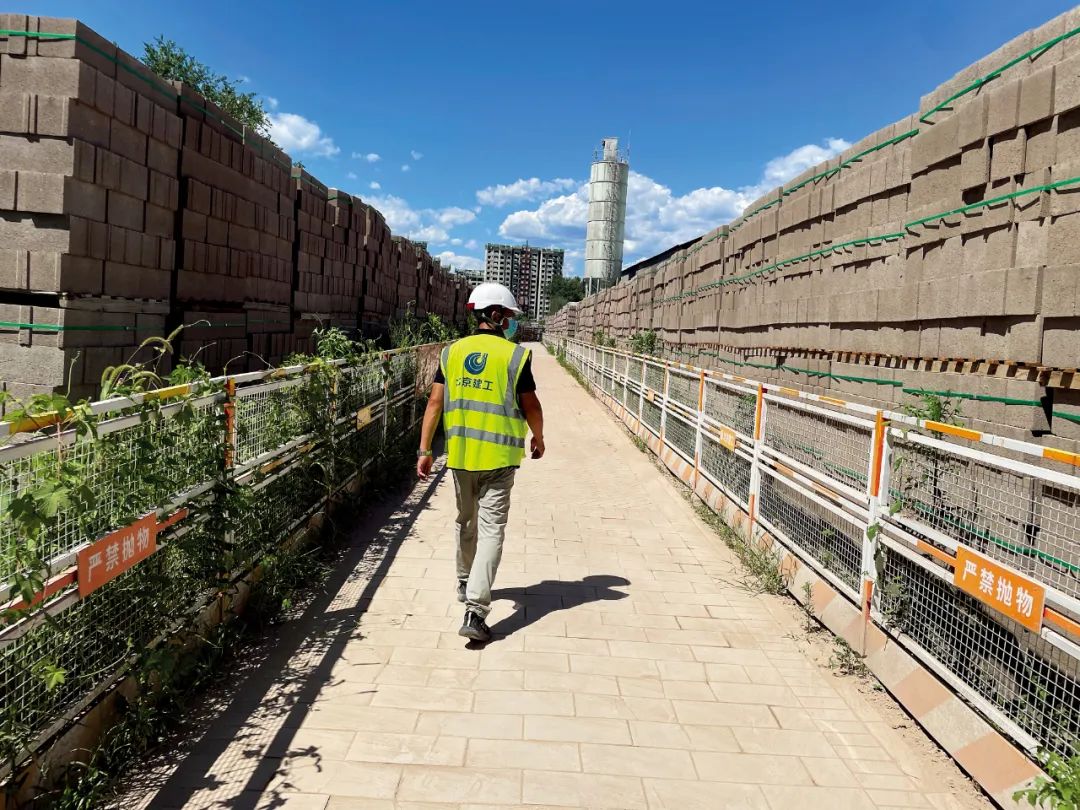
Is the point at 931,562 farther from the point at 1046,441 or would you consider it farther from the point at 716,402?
the point at 716,402

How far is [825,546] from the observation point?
17.0ft

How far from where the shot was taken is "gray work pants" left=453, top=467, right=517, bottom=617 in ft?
14.4

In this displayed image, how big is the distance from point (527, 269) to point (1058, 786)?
533 ft

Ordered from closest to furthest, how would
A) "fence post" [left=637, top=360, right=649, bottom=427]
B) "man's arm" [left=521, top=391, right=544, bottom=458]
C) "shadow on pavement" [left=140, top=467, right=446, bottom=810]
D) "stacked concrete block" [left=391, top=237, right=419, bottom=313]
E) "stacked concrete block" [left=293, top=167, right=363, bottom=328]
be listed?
"shadow on pavement" [left=140, top=467, right=446, bottom=810]
"man's arm" [left=521, top=391, right=544, bottom=458]
"stacked concrete block" [left=293, top=167, right=363, bottom=328]
"fence post" [left=637, top=360, right=649, bottom=427]
"stacked concrete block" [left=391, top=237, right=419, bottom=313]

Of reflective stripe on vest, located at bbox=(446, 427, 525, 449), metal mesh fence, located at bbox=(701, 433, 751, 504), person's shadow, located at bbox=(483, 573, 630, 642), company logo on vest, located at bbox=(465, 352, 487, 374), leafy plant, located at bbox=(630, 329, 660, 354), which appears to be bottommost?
person's shadow, located at bbox=(483, 573, 630, 642)

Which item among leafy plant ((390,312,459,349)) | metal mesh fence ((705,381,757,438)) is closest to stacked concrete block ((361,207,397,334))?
leafy plant ((390,312,459,349))

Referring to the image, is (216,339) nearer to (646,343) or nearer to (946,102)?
(946,102)

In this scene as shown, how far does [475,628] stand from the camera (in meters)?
4.39

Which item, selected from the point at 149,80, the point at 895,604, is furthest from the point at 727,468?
the point at 149,80

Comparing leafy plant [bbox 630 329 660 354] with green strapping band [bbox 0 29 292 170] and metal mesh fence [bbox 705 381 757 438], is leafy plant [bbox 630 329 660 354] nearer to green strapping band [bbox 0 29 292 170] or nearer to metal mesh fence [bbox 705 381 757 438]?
metal mesh fence [bbox 705 381 757 438]

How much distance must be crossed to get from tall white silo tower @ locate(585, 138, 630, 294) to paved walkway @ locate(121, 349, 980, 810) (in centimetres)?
6208

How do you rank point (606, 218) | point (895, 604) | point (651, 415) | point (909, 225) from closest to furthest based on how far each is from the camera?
point (895, 604) → point (909, 225) → point (651, 415) → point (606, 218)

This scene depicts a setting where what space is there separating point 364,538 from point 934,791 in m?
4.56

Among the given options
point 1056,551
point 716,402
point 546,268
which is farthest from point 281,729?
point 546,268
